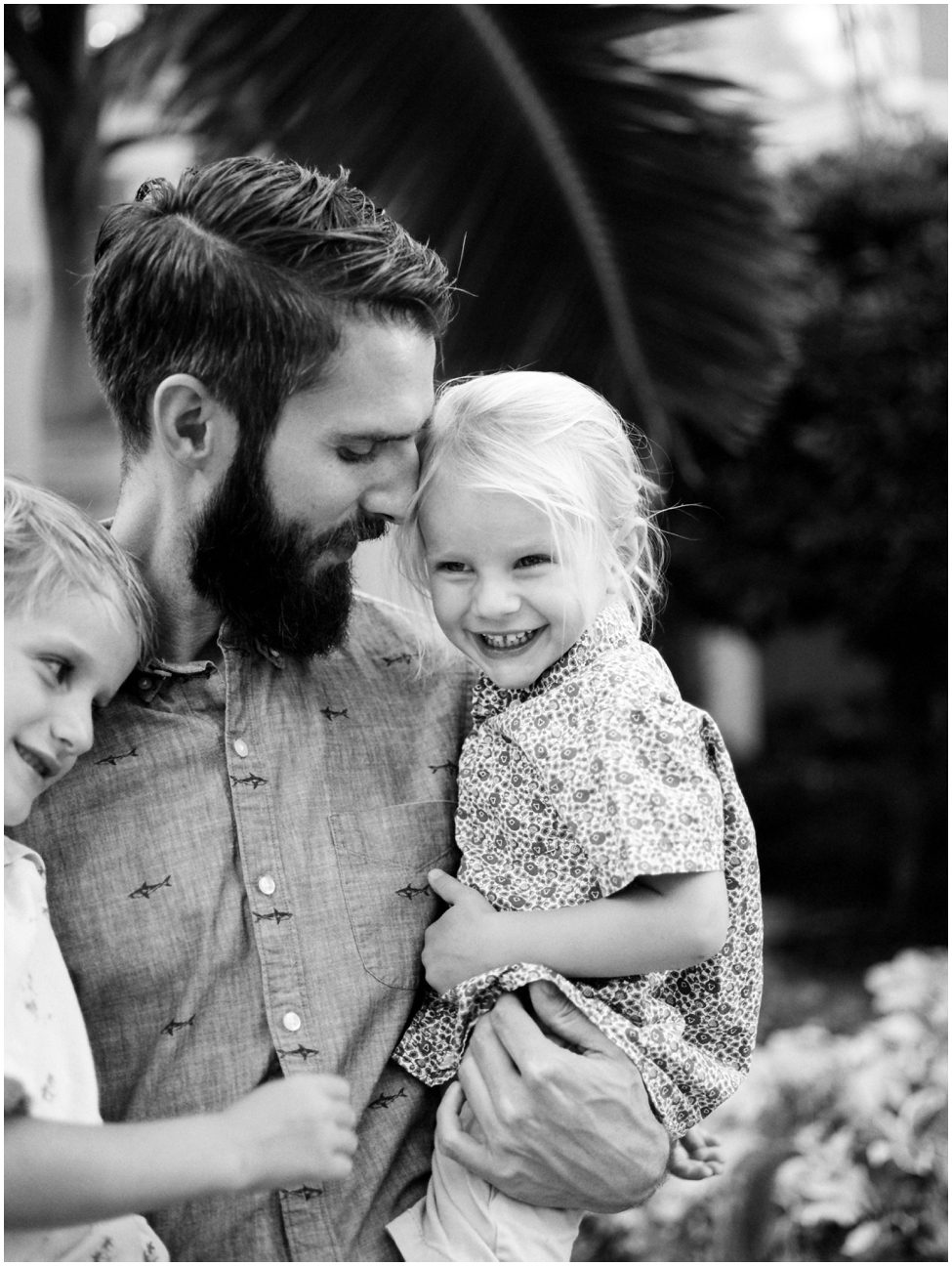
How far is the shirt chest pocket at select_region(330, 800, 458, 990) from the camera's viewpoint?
1.94m

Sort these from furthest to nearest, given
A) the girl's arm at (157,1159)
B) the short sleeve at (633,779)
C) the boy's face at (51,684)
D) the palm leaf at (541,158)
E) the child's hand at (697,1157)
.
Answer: the palm leaf at (541,158) → the child's hand at (697,1157) → the short sleeve at (633,779) → the boy's face at (51,684) → the girl's arm at (157,1159)

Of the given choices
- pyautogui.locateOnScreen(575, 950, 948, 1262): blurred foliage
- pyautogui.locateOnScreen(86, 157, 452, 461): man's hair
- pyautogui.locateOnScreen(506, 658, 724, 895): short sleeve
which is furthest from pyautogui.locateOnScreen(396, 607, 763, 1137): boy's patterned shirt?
pyautogui.locateOnScreen(575, 950, 948, 1262): blurred foliage

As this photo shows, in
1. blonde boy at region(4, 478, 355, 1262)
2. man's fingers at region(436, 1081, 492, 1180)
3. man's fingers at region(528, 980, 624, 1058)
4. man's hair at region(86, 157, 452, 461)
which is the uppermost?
man's hair at region(86, 157, 452, 461)

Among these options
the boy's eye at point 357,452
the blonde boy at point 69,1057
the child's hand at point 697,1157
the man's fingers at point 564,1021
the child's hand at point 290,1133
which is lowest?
the child's hand at point 697,1157

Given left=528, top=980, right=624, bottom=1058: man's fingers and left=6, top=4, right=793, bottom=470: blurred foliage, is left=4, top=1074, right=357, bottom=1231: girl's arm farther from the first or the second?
left=6, top=4, right=793, bottom=470: blurred foliage

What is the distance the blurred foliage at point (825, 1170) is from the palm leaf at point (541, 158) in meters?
1.77

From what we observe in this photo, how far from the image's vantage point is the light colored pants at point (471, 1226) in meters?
1.87

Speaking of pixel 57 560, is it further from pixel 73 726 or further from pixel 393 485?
Answer: pixel 393 485

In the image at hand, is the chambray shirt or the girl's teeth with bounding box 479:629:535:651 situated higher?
the girl's teeth with bounding box 479:629:535:651

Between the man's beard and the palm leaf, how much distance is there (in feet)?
4.37

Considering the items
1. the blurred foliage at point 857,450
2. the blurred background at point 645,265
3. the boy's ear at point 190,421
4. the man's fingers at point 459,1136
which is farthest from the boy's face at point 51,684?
the blurred foliage at point 857,450

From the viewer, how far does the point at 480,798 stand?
1.99 meters

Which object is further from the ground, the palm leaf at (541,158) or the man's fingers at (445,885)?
the palm leaf at (541,158)

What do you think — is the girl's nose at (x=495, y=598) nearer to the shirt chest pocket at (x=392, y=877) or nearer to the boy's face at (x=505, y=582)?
the boy's face at (x=505, y=582)
